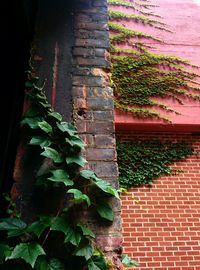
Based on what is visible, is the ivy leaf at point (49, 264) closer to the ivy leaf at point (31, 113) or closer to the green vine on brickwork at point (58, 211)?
the green vine on brickwork at point (58, 211)

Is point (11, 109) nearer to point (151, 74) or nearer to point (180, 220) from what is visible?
point (180, 220)

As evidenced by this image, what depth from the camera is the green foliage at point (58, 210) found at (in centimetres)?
124

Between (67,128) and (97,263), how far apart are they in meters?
0.68

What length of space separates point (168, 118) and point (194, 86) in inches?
32.6

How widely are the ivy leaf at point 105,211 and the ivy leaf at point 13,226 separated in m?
0.34

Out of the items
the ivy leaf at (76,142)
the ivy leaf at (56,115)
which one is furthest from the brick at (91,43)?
the ivy leaf at (76,142)

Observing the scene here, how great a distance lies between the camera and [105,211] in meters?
1.39

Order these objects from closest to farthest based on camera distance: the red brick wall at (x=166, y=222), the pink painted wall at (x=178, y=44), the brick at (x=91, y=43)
→ the brick at (x=91, y=43) → the red brick wall at (x=166, y=222) → the pink painted wall at (x=178, y=44)

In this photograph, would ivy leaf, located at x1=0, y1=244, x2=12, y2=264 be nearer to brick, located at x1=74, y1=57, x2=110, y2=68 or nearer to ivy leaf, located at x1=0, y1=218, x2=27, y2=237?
ivy leaf, located at x1=0, y1=218, x2=27, y2=237

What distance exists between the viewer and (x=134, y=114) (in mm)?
4043

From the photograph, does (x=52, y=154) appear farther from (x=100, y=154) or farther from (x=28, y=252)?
(x=28, y=252)

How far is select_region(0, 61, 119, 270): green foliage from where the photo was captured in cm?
124

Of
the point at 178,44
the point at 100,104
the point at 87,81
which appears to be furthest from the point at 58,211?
the point at 178,44

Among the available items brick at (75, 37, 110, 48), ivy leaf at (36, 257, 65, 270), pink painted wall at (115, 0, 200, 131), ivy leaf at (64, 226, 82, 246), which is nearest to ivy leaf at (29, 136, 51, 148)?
ivy leaf at (64, 226, 82, 246)
